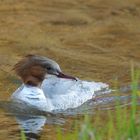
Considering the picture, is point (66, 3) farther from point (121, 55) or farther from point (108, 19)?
point (121, 55)

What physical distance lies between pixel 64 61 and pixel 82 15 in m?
2.41

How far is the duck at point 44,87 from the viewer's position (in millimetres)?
9391

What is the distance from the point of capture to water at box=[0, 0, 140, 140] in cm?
912

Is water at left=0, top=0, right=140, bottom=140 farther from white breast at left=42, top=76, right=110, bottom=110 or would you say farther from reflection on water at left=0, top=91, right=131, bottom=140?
white breast at left=42, top=76, right=110, bottom=110

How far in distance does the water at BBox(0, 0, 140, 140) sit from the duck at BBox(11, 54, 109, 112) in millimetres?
193

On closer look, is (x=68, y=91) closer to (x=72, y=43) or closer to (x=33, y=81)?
(x=33, y=81)

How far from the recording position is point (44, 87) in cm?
986

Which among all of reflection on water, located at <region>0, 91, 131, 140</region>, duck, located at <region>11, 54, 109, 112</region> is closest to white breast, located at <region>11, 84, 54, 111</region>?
duck, located at <region>11, 54, 109, 112</region>

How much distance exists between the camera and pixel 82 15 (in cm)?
1329

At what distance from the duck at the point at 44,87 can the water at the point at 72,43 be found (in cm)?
19

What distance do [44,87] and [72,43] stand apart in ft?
7.13

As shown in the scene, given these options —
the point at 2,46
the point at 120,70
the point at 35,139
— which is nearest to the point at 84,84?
the point at 120,70

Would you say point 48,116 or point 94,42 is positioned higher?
point 94,42

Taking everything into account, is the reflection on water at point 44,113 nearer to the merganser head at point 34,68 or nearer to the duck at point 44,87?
the duck at point 44,87
